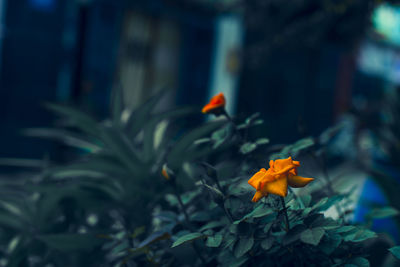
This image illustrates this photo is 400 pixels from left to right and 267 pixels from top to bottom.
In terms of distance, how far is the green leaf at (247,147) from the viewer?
0.68 meters

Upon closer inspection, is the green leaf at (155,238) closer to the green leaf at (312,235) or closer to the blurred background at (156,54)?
the green leaf at (312,235)

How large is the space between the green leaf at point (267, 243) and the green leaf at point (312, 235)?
0.05 meters

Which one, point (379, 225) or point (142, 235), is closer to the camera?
point (142, 235)

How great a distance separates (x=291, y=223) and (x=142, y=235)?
35cm

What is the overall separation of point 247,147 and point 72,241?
1.37 ft

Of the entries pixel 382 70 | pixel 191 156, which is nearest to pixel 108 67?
pixel 191 156

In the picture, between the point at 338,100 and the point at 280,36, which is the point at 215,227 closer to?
the point at 280,36

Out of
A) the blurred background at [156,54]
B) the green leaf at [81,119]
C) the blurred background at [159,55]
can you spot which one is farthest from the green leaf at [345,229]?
the blurred background at [156,54]

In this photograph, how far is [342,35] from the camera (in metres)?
3.28

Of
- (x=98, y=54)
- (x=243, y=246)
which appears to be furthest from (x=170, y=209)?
(x=98, y=54)

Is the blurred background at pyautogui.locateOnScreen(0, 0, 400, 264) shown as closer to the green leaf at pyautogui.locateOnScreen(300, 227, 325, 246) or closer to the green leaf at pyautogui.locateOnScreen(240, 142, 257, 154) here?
the green leaf at pyautogui.locateOnScreen(240, 142, 257, 154)

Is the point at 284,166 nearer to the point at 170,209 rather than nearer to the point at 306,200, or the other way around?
the point at 306,200

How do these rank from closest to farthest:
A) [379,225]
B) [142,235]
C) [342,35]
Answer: [142,235]
[379,225]
[342,35]

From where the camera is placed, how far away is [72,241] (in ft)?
2.78
